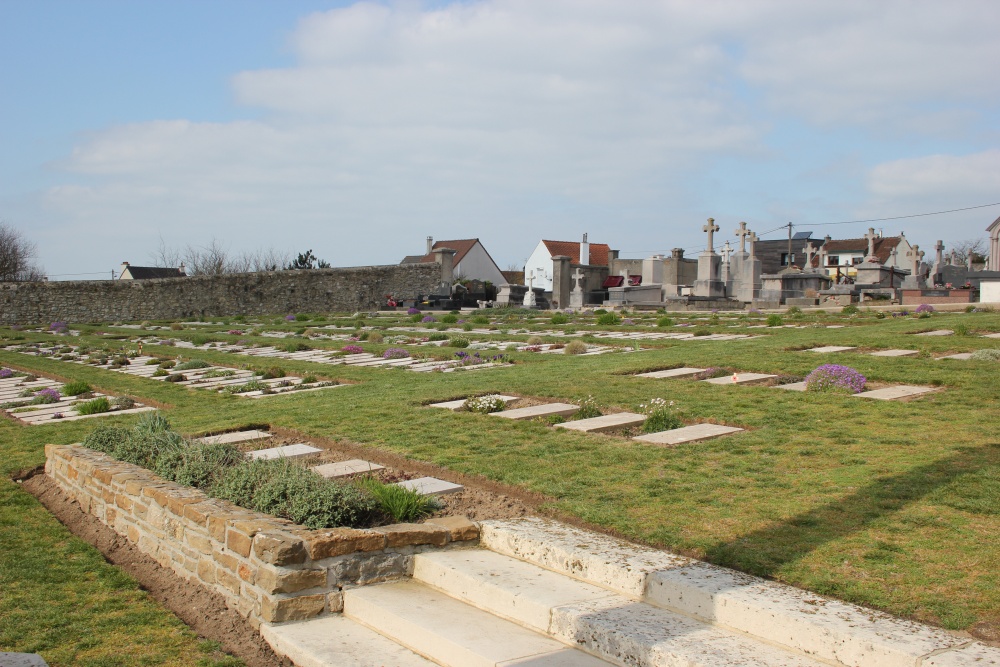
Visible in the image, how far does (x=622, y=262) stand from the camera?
58031mm

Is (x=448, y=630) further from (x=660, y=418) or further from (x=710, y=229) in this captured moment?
(x=710, y=229)

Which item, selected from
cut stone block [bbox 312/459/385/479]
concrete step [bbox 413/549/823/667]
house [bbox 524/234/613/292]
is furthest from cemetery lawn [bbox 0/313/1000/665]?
house [bbox 524/234/613/292]

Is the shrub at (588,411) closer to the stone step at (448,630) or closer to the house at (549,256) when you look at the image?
the stone step at (448,630)

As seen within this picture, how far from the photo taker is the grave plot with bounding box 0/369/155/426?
9023 mm

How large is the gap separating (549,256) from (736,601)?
61.0 metres

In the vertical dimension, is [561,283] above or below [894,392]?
above

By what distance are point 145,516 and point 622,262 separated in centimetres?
5466

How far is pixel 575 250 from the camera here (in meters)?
64.5

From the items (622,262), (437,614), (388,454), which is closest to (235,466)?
(388,454)

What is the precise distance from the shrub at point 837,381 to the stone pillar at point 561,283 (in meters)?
26.3

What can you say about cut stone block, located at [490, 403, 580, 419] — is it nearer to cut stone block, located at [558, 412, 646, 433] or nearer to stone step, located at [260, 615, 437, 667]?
cut stone block, located at [558, 412, 646, 433]

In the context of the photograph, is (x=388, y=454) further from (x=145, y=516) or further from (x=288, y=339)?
(x=288, y=339)

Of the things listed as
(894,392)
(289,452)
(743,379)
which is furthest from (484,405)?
(894,392)

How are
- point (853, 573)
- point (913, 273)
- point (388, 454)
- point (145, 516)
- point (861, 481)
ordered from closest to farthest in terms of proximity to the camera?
1. point (853, 573)
2. point (861, 481)
3. point (145, 516)
4. point (388, 454)
5. point (913, 273)
